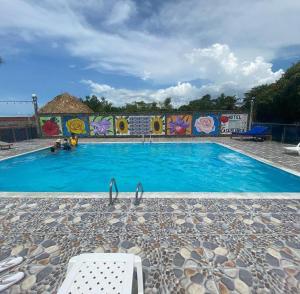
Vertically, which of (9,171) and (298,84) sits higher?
(298,84)

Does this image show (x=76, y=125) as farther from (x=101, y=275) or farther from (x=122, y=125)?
(x=101, y=275)

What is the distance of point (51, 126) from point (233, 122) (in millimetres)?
17735

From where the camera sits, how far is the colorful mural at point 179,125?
18344 mm

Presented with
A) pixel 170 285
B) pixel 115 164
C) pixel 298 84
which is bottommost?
pixel 115 164

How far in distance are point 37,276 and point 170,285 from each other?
70.4 inches

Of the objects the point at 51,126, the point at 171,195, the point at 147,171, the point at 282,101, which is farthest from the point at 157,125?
the point at 171,195

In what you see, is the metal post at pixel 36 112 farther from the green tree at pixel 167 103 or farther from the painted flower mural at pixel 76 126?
the green tree at pixel 167 103

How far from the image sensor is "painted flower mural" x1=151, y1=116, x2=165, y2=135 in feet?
60.7

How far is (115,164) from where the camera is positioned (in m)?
11.1

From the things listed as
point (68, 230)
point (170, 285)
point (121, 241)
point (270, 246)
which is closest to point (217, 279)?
point (170, 285)

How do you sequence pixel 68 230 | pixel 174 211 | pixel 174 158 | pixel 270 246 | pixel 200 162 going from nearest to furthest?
pixel 270 246
pixel 68 230
pixel 174 211
pixel 200 162
pixel 174 158

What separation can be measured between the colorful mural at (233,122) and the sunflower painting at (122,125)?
9.12 m

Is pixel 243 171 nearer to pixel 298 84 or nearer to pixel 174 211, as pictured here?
pixel 174 211

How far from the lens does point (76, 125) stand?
745 inches
